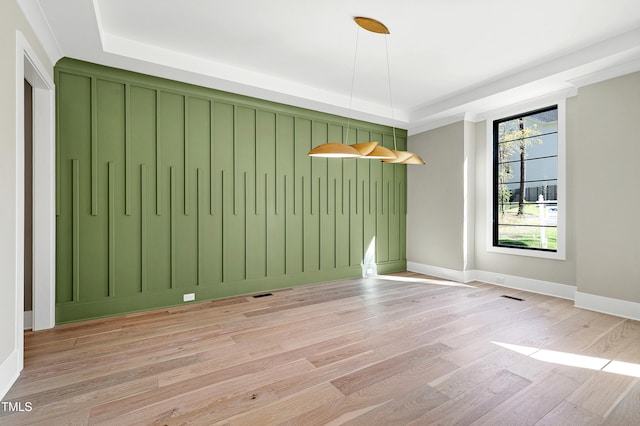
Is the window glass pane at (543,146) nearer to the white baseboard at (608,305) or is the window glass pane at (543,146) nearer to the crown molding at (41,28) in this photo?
the white baseboard at (608,305)

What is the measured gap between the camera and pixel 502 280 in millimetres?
5207

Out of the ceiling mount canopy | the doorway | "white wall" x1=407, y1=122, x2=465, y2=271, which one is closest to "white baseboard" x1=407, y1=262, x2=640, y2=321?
"white wall" x1=407, y1=122, x2=465, y2=271

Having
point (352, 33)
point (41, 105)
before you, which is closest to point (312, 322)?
point (352, 33)

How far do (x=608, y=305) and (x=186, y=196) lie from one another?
5546 mm

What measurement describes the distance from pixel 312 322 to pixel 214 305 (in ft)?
4.80

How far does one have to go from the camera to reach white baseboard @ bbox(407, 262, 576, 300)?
14.6ft

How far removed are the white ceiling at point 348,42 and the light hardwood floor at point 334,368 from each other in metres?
2.95

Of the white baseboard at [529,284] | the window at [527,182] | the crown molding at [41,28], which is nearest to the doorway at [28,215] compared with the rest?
the crown molding at [41,28]

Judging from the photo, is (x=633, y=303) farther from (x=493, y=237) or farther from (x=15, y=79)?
(x=15, y=79)

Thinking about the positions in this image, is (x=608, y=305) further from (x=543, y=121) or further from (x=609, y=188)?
(x=543, y=121)

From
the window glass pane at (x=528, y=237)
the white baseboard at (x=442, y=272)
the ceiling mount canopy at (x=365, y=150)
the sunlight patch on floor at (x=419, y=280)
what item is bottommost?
the sunlight patch on floor at (x=419, y=280)

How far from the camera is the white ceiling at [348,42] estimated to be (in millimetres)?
2916

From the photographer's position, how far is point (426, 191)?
20.3 ft

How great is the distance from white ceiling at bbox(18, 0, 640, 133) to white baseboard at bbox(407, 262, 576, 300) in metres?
2.86
